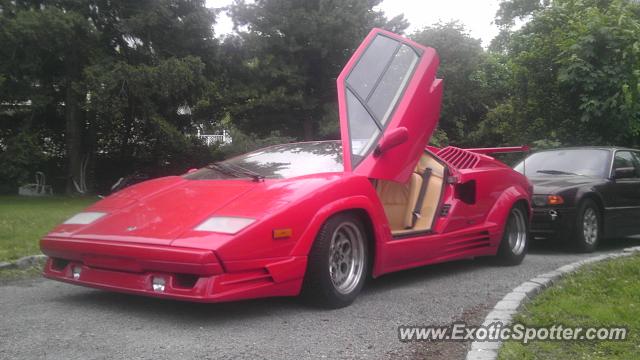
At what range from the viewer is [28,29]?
55.8 ft

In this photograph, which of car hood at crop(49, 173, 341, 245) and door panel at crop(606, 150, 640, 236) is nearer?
car hood at crop(49, 173, 341, 245)

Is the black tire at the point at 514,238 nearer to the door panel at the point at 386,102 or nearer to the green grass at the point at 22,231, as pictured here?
the door panel at the point at 386,102

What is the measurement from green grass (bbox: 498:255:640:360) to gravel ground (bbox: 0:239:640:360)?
1.26 ft

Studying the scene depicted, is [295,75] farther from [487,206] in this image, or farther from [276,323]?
[276,323]

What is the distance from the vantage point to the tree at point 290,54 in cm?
2184

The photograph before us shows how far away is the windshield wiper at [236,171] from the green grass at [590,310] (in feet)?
7.07

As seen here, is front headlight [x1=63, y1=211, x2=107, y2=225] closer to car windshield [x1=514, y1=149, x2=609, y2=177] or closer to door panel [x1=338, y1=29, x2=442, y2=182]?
door panel [x1=338, y1=29, x2=442, y2=182]

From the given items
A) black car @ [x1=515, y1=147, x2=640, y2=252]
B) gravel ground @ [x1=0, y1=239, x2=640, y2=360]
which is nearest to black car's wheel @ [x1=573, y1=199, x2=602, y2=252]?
black car @ [x1=515, y1=147, x2=640, y2=252]

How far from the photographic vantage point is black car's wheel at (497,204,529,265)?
22.0 ft

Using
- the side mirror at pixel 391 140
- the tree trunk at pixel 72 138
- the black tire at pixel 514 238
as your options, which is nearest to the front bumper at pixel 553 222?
the black tire at pixel 514 238

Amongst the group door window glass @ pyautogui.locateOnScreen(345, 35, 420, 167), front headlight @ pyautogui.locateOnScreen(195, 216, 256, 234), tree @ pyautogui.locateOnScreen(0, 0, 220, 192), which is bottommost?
front headlight @ pyautogui.locateOnScreen(195, 216, 256, 234)

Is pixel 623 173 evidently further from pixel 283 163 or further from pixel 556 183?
pixel 283 163

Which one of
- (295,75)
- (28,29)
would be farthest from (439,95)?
(295,75)

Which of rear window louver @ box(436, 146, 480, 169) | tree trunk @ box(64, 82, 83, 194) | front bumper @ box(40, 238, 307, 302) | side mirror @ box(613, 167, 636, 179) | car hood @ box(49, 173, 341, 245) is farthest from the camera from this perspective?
tree trunk @ box(64, 82, 83, 194)
